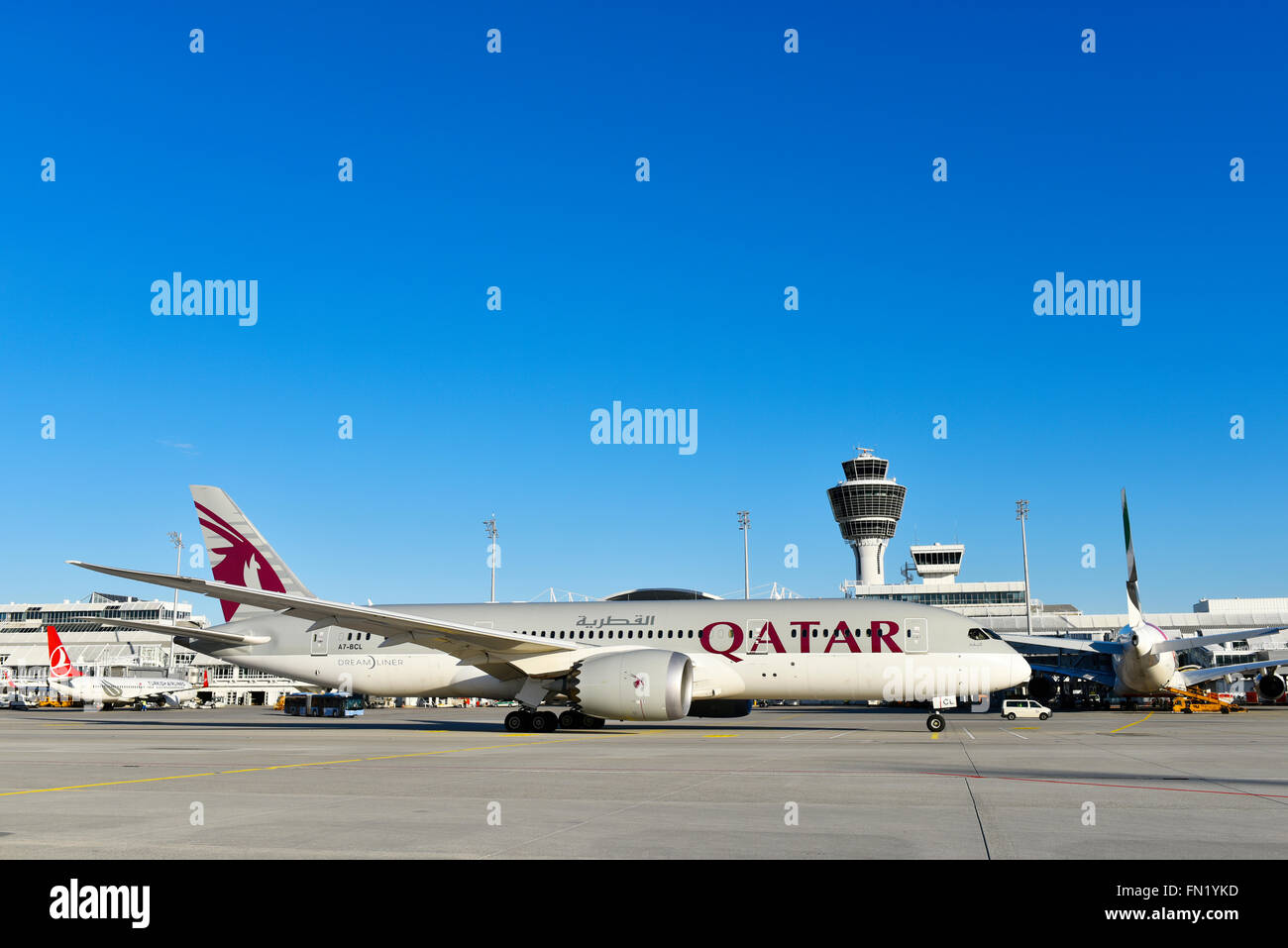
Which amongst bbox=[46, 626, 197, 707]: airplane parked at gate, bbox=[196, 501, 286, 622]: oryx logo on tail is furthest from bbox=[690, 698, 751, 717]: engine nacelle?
bbox=[46, 626, 197, 707]: airplane parked at gate

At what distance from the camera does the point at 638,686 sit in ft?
80.3

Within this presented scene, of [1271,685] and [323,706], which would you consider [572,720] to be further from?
[1271,685]

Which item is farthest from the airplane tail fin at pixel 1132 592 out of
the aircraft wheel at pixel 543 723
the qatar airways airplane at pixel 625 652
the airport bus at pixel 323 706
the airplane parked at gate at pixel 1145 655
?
the airport bus at pixel 323 706

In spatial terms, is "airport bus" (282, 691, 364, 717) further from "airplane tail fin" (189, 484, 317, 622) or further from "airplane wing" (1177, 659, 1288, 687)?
"airplane wing" (1177, 659, 1288, 687)

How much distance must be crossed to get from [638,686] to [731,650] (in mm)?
4526

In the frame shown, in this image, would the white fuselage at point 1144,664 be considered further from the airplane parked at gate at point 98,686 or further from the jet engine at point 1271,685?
the airplane parked at gate at point 98,686

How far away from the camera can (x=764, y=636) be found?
27.9m
